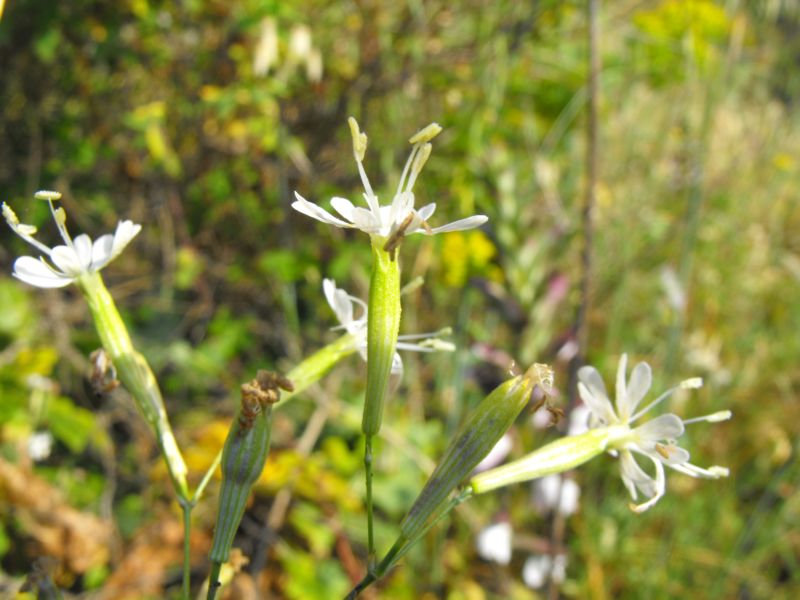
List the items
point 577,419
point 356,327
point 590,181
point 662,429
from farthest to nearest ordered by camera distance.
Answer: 1. point 577,419
2. point 590,181
3. point 356,327
4. point 662,429

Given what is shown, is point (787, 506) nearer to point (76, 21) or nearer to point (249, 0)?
point (249, 0)

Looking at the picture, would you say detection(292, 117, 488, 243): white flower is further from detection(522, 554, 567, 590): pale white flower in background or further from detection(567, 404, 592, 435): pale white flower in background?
detection(522, 554, 567, 590): pale white flower in background

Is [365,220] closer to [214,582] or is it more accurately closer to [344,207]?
[344,207]

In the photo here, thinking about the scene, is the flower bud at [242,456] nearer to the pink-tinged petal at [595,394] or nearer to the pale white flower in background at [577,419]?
the pink-tinged petal at [595,394]

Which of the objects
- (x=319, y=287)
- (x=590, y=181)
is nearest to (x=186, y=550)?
(x=590, y=181)

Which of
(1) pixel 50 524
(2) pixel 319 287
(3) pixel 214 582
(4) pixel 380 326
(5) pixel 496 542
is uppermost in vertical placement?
(4) pixel 380 326

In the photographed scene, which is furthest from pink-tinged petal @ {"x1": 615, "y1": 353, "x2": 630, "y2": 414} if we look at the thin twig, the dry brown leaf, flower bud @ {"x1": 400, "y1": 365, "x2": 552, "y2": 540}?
the dry brown leaf
